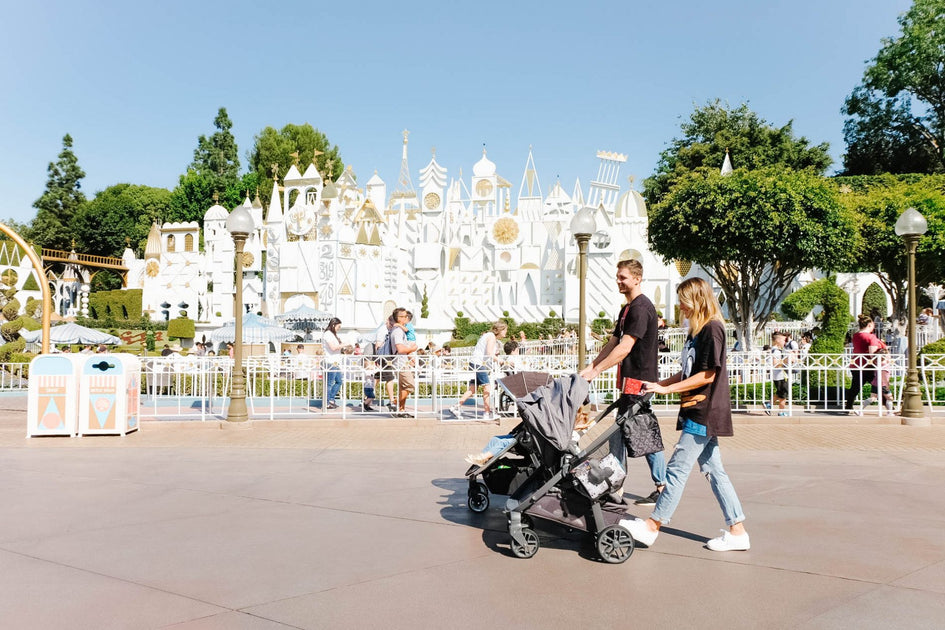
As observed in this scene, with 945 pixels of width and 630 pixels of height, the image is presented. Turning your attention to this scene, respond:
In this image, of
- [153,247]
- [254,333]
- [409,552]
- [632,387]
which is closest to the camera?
[409,552]

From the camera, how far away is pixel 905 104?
48594 millimetres

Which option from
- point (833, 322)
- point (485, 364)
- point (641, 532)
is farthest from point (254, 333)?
point (641, 532)

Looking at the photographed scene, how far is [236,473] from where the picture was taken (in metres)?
8.11

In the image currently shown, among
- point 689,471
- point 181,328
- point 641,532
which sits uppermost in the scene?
point 181,328

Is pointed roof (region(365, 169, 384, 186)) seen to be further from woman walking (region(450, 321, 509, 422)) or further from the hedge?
woman walking (region(450, 321, 509, 422))

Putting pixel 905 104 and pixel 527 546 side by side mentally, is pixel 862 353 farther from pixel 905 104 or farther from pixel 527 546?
pixel 905 104

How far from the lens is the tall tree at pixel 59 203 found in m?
70.9

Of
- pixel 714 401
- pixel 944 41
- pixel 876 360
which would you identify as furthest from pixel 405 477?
pixel 944 41

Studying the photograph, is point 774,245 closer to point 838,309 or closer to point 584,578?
point 838,309

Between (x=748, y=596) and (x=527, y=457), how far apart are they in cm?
219

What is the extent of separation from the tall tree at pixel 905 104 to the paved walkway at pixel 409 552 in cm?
4623

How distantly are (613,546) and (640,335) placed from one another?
1.61 m

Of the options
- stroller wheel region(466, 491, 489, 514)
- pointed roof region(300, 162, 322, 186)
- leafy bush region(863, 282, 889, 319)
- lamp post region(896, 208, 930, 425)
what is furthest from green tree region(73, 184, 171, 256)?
stroller wheel region(466, 491, 489, 514)

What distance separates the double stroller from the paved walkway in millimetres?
184
